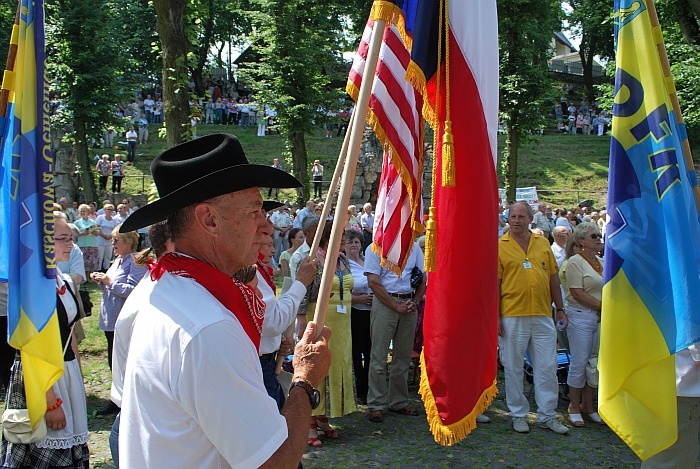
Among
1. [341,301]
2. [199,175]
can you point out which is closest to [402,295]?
[341,301]

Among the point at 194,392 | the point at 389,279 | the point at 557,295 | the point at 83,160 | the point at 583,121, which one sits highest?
the point at 583,121

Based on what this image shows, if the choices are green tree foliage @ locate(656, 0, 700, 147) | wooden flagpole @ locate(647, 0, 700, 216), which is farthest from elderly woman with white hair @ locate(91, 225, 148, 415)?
green tree foliage @ locate(656, 0, 700, 147)

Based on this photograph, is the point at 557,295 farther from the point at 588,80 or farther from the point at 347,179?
the point at 588,80

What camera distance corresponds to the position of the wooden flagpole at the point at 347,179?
2531 millimetres

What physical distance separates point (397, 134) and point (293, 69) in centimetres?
2210

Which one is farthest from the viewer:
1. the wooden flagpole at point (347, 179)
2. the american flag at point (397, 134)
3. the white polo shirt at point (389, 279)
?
the white polo shirt at point (389, 279)

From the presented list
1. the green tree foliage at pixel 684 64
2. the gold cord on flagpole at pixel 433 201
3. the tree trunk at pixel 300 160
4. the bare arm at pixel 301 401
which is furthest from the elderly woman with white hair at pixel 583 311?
the tree trunk at pixel 300 160

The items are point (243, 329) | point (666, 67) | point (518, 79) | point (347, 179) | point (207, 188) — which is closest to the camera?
point (243, 329)

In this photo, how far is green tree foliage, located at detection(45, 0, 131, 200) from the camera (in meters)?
22.4

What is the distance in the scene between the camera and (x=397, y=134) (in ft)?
12.7

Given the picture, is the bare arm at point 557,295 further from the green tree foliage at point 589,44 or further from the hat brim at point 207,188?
the green tree foliage at point 589,44

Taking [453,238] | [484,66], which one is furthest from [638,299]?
[484,66]

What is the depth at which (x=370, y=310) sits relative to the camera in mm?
7977

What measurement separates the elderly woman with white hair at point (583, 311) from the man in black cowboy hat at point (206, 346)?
206 inches
